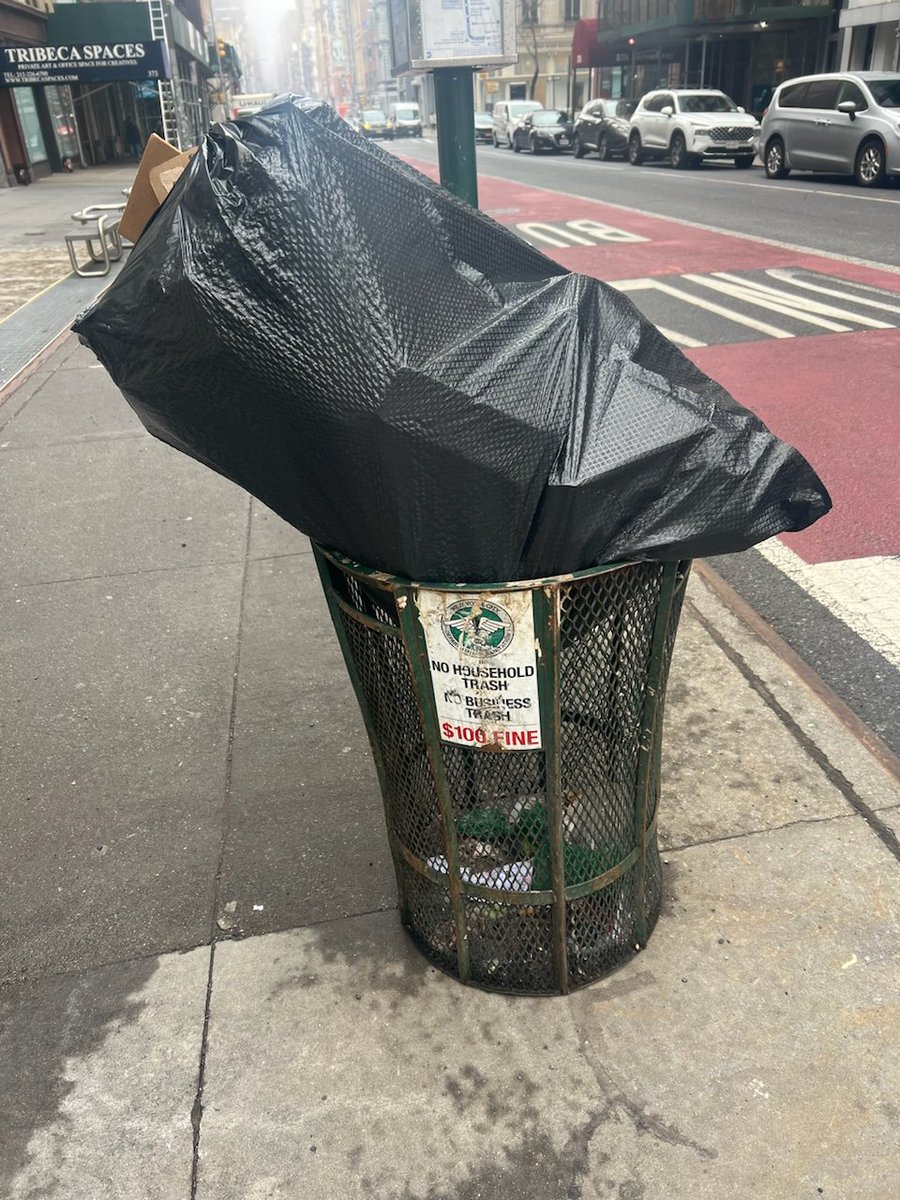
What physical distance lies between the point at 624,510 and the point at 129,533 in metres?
3.72

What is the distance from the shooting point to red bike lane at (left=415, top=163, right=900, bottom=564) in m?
4.70

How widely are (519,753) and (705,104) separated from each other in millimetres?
25999

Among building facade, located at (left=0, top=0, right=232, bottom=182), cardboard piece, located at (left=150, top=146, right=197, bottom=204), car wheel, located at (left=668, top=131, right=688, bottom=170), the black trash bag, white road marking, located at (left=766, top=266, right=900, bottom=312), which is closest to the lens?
the black trash bag

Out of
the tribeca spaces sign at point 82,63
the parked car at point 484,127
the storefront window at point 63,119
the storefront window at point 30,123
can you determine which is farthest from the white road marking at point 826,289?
the parked car at point 484,127

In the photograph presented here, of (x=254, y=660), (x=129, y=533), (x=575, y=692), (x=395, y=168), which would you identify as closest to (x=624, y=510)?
(x=575, y=692)

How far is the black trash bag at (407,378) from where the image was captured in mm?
1555

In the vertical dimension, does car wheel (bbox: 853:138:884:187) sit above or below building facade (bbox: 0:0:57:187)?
below

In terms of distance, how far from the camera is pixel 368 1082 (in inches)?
79.6

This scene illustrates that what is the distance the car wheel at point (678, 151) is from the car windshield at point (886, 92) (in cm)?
699

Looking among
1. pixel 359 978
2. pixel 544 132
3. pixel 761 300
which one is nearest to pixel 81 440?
pixel 359 978

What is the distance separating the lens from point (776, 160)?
19.3 metres

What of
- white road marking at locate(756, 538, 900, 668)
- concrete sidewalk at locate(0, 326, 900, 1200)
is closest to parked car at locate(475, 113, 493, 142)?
white road marking at locate(756, 538, 900, 668)

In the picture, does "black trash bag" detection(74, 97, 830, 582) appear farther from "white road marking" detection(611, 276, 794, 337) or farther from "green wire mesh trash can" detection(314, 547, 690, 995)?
"white road marking" detection(611, 276, 794, 337)

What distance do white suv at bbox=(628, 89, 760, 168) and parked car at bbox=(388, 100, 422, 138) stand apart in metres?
35.6
